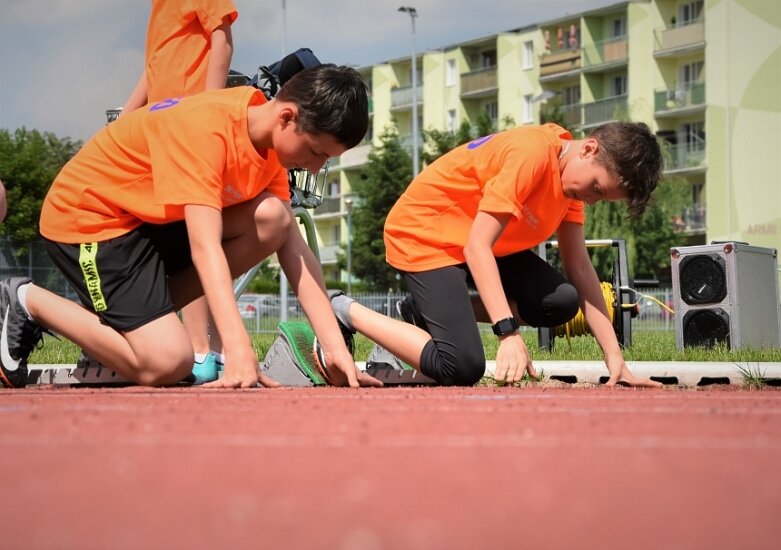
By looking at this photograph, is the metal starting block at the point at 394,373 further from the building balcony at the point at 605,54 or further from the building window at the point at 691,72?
the building balcony at the point at 605,54

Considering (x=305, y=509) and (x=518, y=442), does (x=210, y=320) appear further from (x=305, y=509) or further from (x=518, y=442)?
(x=305, y=509)

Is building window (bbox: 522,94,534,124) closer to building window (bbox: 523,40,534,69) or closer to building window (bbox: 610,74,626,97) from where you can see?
building window (bbox: 523,40,534,69)

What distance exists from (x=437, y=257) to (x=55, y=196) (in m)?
1.96

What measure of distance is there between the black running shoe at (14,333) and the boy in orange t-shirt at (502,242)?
161 centimetres

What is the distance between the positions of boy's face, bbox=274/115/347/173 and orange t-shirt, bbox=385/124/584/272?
3.19 feet

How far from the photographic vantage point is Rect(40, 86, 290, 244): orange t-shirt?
516cm

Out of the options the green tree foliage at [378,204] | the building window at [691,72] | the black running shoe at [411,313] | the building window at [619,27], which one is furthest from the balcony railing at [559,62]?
the black running shoe at [411,313]

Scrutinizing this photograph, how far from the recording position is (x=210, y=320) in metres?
6.61

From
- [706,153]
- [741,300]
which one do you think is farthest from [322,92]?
[706,153]

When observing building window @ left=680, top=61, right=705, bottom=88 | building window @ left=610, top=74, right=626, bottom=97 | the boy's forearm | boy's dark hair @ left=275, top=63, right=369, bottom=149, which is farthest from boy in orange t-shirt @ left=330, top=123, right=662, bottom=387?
building window @ left=610, top=74, right=626, bottom=97

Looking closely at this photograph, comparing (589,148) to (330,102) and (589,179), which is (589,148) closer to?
(589,179)

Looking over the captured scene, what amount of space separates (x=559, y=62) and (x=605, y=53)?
343cm

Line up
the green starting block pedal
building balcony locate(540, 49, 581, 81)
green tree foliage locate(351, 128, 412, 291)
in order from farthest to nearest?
1. building balcony locate(540, 49, 581, 81)
2. green tree foliage locate(351, 128, 412, 291)
3. the green starting block pedal

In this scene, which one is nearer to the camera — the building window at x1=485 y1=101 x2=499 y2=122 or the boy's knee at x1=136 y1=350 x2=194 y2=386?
the boy's knee at x1=136 y1=350 x2=194 y2=386
